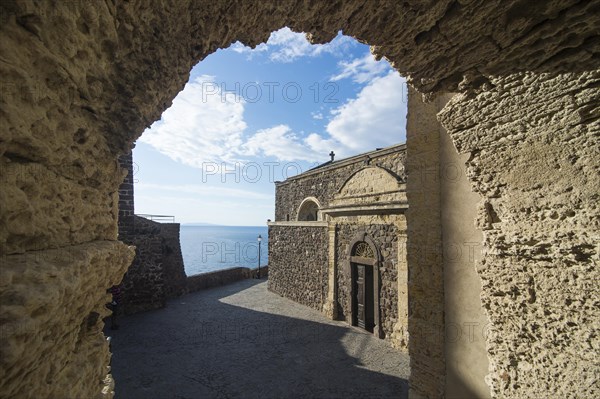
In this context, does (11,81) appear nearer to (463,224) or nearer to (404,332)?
(463,224)

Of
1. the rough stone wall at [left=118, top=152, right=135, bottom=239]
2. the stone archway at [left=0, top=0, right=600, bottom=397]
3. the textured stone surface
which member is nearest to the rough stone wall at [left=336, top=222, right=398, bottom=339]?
the stone archway at [left=0, top=0, right=600, bottom=397]

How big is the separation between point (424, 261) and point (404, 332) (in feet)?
19.3

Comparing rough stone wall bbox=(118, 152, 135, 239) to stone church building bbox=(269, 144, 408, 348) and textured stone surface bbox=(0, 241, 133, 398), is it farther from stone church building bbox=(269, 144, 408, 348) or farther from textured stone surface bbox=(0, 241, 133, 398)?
textured stone surface bbox=(0, 241, 133, 398)

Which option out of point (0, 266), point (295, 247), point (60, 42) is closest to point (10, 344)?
point (0, 266)

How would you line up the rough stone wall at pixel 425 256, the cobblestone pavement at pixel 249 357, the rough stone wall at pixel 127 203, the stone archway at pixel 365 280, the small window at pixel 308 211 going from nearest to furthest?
the rough stone wall at pixel 425 256
the cobblestone pavement at pixel 249 357
the stone archway at pixel 365 280
the rough stone wall at pixel 127 203
the small window at pixel 308 211

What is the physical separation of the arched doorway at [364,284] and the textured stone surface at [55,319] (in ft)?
30.5

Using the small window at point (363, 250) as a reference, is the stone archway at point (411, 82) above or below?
above

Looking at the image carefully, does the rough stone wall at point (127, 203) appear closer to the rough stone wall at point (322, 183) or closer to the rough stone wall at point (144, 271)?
the rough stone wall at point (144, 271)

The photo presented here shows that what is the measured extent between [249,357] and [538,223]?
8144 mm

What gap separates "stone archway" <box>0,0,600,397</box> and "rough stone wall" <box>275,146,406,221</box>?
6490 mm

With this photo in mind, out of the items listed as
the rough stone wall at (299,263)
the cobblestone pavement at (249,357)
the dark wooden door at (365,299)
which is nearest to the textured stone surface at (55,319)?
the cobblestone pavement at (249,357)

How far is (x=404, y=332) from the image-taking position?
872 cm

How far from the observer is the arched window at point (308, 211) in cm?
1574

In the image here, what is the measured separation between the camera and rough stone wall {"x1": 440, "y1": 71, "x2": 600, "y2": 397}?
2236 mm
